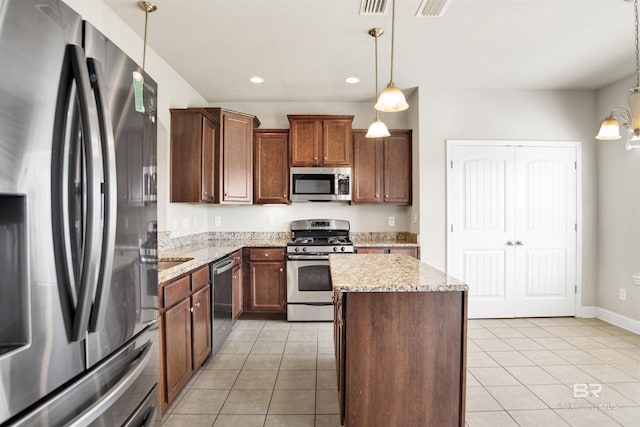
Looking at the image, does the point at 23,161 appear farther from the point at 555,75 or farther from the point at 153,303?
the point at 555,75

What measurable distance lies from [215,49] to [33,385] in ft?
9.58

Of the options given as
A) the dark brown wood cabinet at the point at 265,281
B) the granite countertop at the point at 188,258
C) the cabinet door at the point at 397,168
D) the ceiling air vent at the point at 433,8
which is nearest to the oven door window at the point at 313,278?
the dark brown wood cabinet at the point at 265,281

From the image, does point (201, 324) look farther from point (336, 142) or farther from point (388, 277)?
point (336, 142)

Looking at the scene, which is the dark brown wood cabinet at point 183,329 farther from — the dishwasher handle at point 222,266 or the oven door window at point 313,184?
the oven door window at point 313,184

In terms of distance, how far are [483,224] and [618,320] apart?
68.9 inches

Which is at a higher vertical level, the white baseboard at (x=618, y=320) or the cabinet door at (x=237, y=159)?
the cabinet door at (x=237, y=159)

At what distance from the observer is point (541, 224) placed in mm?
3912

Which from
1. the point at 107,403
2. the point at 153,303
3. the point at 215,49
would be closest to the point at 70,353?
the point at 107,403

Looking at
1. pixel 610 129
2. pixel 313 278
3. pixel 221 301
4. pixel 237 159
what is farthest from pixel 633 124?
pixel 237 159

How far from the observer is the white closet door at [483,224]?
387 cm

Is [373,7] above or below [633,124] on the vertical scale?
above

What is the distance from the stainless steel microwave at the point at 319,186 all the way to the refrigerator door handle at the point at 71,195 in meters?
3.28

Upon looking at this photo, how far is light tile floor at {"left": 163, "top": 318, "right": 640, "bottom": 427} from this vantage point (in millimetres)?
2031

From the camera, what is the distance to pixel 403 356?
5.42ft
